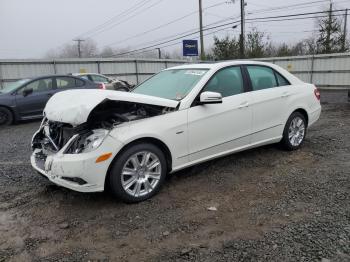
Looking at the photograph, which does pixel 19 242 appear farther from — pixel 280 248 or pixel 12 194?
pixel 280 248

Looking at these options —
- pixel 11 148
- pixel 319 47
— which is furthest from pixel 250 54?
pixel 11 148

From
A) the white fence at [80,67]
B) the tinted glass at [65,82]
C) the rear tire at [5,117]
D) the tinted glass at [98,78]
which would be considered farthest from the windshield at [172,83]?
the white fence at [80,67]

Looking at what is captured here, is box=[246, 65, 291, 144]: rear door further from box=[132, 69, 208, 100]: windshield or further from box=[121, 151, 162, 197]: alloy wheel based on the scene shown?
box=[121, 151, 162, 197]: alloy wheel

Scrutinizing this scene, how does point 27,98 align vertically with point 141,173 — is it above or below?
above

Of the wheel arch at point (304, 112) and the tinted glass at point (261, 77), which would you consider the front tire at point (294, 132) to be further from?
the tinted glass at point (261, 77)

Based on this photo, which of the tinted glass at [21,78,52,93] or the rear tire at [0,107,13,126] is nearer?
the rear tire at [0,107,13,126]

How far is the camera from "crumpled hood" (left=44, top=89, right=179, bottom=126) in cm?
387

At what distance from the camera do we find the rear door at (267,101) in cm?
533

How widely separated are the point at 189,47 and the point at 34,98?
30.3 feet

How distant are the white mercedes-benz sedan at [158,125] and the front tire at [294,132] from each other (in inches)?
1.9

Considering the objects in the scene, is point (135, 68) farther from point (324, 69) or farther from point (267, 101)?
point (267, 101)

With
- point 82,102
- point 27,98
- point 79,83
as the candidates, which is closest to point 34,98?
point 27,98

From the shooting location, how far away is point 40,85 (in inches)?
436

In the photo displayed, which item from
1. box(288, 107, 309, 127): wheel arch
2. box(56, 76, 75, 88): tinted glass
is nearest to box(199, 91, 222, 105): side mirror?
box(288, 107, 309, 127): wheel arch
